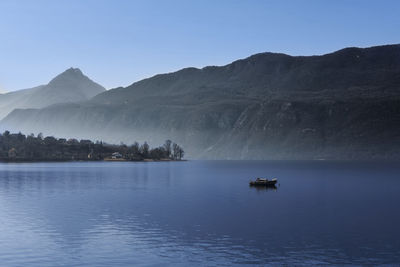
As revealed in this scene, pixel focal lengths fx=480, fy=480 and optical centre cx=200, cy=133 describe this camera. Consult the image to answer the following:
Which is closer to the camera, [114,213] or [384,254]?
[384,254]

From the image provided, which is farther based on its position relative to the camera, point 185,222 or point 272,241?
point 185,222

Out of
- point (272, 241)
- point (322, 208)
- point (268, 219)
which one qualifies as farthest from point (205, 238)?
point (322, 208)

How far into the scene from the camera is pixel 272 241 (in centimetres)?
6712

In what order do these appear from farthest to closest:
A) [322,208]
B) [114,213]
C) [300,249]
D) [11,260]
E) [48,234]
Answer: [322,208] → [114,213] → [48,234] → [300,249] → [11,260]

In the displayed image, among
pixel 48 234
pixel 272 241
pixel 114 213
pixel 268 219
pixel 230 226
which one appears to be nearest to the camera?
pixel 272 241

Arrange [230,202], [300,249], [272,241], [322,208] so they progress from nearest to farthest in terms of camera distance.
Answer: [300,249]
[272,241]
[322,208]
[230,202]

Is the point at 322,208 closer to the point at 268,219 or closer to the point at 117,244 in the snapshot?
the point at 268,219

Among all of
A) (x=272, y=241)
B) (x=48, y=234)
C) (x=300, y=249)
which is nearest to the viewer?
(x=300, y=249)

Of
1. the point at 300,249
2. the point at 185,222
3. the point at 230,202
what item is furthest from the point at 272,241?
the point at 230,202

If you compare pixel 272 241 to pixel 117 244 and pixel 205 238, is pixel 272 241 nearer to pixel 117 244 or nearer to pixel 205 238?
pixel 205 238

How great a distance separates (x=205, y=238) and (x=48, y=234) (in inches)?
929

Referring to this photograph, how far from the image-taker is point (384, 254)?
196 feet

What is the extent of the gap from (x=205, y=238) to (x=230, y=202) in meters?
50.2

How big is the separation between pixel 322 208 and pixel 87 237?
5677cm
